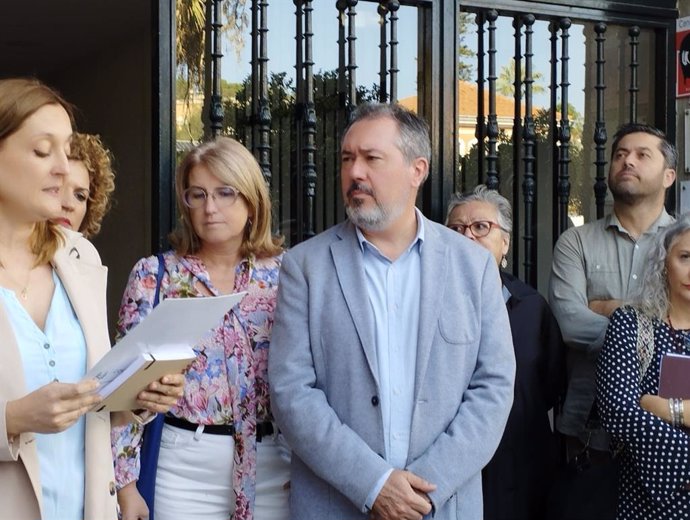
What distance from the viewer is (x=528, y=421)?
346 centimetres

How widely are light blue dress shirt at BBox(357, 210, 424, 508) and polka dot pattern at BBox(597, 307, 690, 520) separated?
774 mm

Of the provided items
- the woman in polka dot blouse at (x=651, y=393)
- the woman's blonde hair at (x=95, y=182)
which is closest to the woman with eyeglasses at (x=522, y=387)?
the woman in polka dot blouse at (x=651, y=393)

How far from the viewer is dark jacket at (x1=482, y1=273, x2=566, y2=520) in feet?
11.2

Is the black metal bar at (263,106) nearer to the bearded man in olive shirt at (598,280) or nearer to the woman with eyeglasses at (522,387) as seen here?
the woman with eyeglasses at (522,387)

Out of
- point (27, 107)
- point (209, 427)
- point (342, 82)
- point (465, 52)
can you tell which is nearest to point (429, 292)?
point (209, 427)

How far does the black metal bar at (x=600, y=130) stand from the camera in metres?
4.41

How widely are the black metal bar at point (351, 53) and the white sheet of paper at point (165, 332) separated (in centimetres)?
186

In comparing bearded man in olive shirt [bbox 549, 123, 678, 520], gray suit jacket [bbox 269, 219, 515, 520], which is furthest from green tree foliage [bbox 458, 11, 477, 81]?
gray suit jacket [bbox 269, 219, 515, 520]

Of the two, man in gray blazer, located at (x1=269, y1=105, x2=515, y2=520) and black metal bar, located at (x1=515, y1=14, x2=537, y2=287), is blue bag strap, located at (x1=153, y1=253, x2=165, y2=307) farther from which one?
black metal bar, located at (x1=515, y1=14, x2=537, y2=287)

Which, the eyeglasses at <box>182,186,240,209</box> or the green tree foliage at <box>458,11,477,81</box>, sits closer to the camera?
the eyeglasses at <box>182,186,240,209</box>

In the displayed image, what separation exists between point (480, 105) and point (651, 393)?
1716 mm

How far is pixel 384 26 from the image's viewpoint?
4137 mm

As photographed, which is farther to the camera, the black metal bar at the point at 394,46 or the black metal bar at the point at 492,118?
the black metal bar at the point at 492,118

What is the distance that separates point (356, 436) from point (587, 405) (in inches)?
55.6
